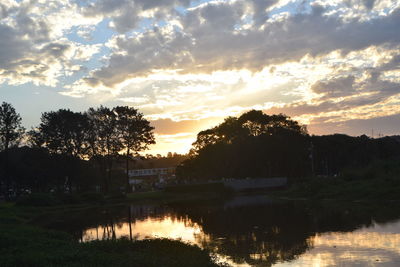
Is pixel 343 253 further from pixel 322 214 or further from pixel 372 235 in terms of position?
pixel 322 214

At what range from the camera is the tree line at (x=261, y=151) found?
100188 mm

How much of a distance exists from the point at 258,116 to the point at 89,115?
43791 mm

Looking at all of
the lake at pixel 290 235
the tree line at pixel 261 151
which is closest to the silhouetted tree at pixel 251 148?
the tree line at pixel 261 151

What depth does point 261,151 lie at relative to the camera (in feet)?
323

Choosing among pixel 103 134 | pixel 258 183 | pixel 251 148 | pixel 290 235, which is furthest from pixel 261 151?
pixel 290 235

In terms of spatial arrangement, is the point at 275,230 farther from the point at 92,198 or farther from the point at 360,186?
the point at 92,198

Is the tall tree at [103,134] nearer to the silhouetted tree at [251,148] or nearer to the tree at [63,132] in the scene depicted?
the tree at [63,132]

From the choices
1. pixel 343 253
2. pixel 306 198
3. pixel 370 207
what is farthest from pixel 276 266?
pixel 306 198

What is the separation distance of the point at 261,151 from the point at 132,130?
100 ft

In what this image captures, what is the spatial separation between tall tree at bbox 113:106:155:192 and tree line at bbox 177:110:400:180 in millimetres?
20043

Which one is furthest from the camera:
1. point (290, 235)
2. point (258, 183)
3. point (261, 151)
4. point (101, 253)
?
point (261, 151)

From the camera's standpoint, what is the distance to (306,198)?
193ft

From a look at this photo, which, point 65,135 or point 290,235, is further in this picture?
point 65,135

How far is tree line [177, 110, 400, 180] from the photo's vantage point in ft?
329
